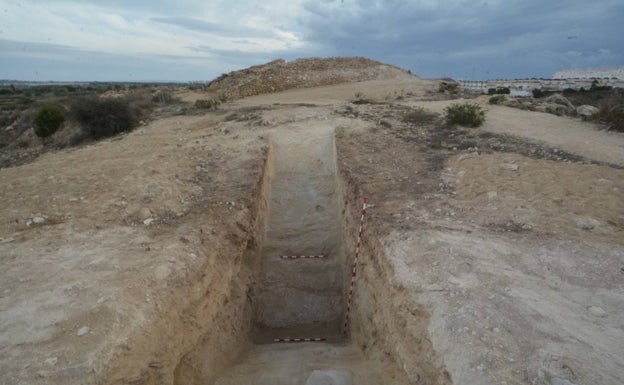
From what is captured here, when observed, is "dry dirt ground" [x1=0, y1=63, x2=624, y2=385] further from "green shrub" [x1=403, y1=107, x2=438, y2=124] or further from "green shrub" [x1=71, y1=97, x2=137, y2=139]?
"green shrub" [x1=71, y1=97, x2=137, y2=139]

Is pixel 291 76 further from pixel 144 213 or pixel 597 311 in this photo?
pixel 597 311

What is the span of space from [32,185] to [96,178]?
106 cm

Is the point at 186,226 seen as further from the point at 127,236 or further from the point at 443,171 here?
the point at 443,171

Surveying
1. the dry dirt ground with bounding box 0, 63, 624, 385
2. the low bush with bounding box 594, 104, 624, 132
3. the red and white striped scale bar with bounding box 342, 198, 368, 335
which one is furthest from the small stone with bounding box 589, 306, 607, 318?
the low bush with bounding box 594, 104, 624, 132

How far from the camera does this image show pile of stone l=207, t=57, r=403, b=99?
24.1m

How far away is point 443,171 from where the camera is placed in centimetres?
806

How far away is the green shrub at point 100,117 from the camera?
13.0m

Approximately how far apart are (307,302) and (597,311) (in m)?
4.79

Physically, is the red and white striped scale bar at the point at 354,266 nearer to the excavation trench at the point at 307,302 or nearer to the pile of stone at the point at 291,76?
the excavation trench at the point at 307,302

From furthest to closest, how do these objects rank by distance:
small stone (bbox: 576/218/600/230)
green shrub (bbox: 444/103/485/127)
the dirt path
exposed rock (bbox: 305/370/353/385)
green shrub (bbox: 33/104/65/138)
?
green shrub (bbox: 33/104/65/138) → green shrub (bbox: 444/103/485/127) → the dirt path → small stone (bbox: 576/218/600/230) → exposed rock (bbox: 305/370/353/385)

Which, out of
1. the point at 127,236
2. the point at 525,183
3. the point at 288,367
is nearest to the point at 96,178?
the point at 127,236

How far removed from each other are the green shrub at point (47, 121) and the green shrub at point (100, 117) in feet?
21.6

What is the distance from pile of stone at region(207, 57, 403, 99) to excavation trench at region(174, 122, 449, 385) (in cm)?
1357

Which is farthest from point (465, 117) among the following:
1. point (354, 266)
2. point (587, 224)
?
point (354, 266)
